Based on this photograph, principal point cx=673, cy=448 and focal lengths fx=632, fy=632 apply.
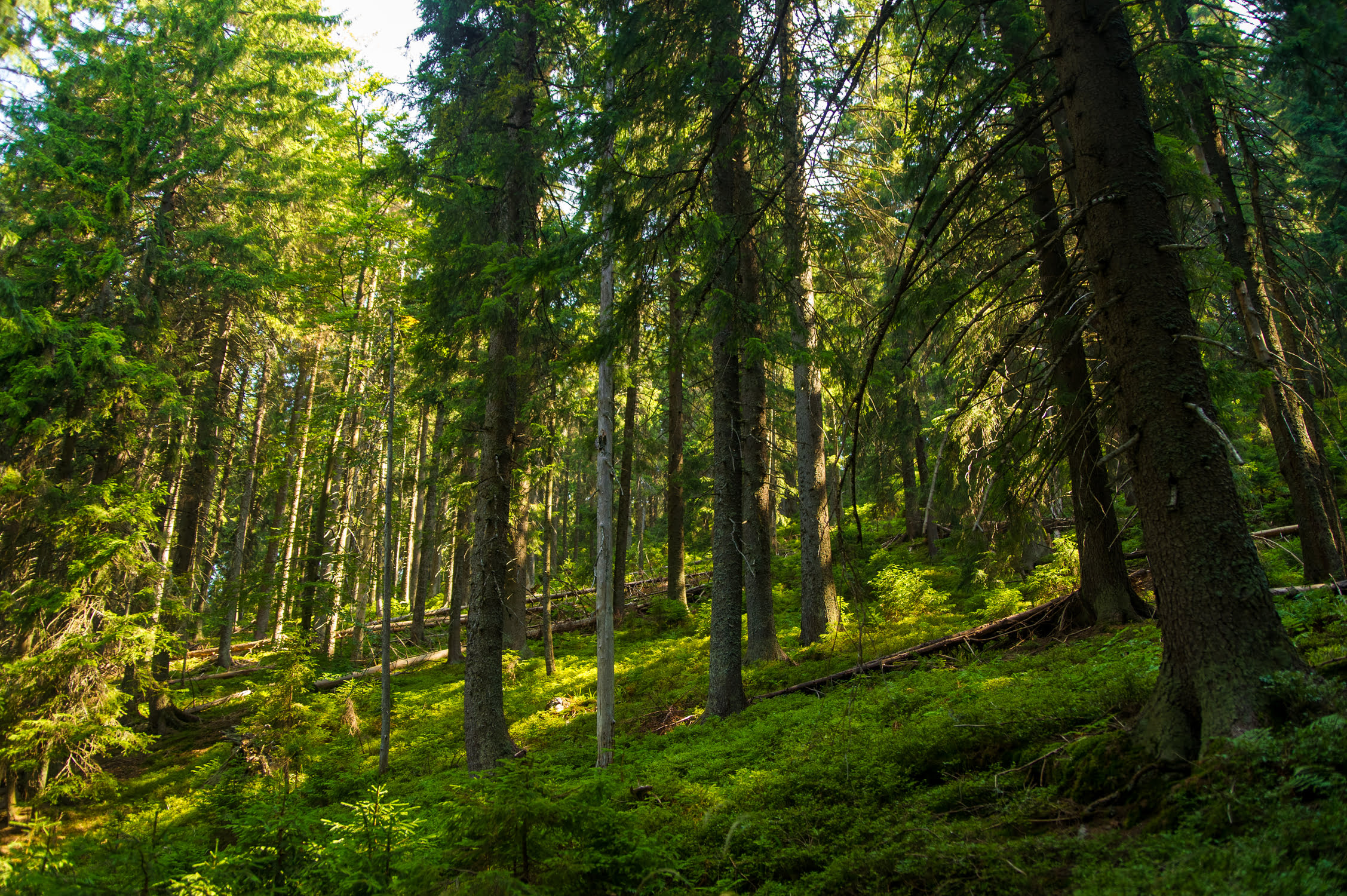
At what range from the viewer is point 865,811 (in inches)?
167

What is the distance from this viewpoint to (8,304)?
34.3 feet

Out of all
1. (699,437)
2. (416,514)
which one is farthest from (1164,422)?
(416,514)

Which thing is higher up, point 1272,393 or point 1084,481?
point 1272,393

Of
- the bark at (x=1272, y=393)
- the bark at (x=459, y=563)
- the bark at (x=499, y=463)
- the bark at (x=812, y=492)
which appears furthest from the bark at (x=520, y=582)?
the bark at (x=1272, y=393)

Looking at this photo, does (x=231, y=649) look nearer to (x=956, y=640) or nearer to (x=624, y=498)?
(x=624, y=498)

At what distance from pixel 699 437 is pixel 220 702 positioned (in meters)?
15.2

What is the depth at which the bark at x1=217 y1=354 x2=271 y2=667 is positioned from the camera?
53.6 ft

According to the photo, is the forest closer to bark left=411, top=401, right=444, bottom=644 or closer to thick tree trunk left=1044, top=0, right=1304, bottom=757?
thick tree trunk left=1044, top=0, right=1304, bottom=757

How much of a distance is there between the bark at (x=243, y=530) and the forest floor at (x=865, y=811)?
777 centimetres

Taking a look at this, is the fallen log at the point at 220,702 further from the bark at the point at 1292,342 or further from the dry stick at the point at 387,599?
the bark at the point at 1292,342

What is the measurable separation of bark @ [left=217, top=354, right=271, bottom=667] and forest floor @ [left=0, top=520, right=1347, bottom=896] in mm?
7770

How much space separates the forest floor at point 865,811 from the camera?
2.55 metres

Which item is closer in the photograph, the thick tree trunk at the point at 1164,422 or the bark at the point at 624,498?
the thick tree trunk at the point at 1164,422

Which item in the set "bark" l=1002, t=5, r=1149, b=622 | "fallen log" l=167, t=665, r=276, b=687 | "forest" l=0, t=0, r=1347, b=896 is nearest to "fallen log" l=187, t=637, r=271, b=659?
"forest" l=0, t=0, r=1347, b=896
